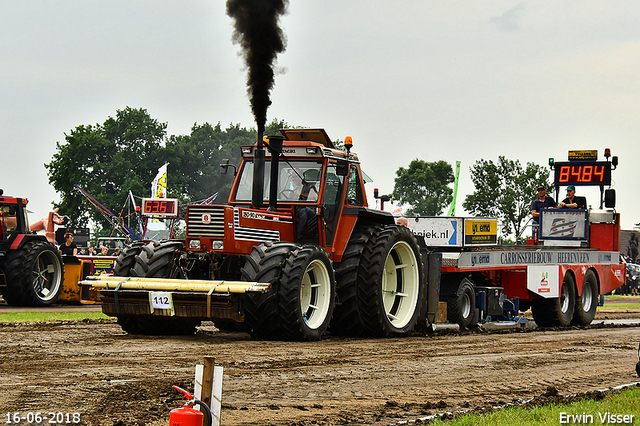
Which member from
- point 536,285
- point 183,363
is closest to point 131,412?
point 183,363

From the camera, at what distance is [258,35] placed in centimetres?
1249

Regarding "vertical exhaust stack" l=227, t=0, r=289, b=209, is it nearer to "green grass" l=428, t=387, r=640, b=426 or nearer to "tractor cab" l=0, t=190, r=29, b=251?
"green grass" l=428, t=387, r=640, b=426

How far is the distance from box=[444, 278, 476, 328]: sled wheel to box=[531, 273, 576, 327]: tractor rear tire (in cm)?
230

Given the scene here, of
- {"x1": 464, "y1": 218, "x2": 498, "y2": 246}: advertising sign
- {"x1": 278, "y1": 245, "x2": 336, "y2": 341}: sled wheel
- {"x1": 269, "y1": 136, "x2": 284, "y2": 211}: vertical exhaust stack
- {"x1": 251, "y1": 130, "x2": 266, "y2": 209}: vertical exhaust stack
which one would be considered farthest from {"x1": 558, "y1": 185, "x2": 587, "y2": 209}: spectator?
{"x1": 251, "y1": 130, "x2": 266, "y2": 209}: vertical exhaust stack

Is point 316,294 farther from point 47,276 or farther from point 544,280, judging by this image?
point 47,276

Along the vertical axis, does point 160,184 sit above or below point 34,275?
above

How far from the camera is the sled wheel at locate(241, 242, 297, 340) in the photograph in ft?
34.0

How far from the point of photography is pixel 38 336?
11250 millimetres

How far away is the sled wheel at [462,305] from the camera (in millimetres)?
14531

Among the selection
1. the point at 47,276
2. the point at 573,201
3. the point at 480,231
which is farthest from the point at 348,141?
the point at 47,276

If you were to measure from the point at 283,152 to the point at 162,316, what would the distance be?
9.89ft

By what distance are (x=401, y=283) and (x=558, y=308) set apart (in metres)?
4.71

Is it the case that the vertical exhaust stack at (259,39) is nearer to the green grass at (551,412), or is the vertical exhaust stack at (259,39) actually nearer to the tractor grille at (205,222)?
the tractor grille at (205,222)

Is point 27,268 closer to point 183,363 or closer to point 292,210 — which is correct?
point 292,210
